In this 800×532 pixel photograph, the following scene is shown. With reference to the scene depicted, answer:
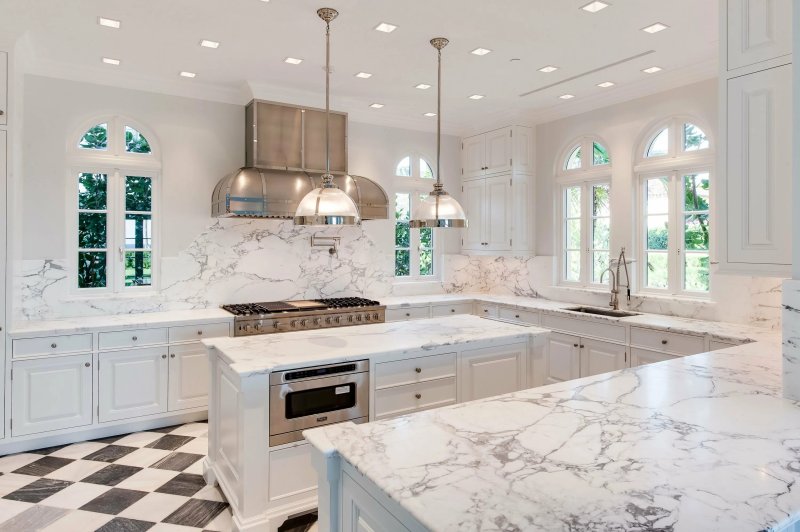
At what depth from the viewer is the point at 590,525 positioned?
1111 millimetres

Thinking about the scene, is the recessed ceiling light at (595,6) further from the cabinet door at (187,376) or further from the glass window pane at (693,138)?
the cabinet door at (187,376)

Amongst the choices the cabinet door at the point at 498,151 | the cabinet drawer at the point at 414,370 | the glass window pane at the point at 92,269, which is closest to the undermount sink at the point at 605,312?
the cabinet door at the point at 498,151

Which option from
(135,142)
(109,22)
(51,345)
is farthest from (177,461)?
(109,22)

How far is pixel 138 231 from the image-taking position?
4711 mm

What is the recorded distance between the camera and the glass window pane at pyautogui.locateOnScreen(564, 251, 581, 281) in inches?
218

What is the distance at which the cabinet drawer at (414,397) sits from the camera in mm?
2891

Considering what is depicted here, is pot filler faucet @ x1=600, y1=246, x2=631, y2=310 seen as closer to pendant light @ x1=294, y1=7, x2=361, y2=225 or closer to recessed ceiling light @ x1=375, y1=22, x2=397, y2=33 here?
recessed ceiling light @ x1=375, y1=22, x2=397, y2=33

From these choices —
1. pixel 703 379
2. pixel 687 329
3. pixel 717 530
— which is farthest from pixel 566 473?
pixel 687 329

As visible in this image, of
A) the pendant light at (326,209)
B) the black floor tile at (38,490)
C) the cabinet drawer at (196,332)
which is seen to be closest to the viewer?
the pendant light at (326,209)

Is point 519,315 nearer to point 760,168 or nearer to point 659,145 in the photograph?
point 659,145

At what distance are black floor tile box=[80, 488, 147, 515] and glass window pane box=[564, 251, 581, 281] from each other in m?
4.40

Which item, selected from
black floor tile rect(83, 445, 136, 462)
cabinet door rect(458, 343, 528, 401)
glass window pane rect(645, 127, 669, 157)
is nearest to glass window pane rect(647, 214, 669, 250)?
glass window pane rect(645, 127, 669, 157)

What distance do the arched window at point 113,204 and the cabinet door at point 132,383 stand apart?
32.8 inches

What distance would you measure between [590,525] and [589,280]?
180 inches
